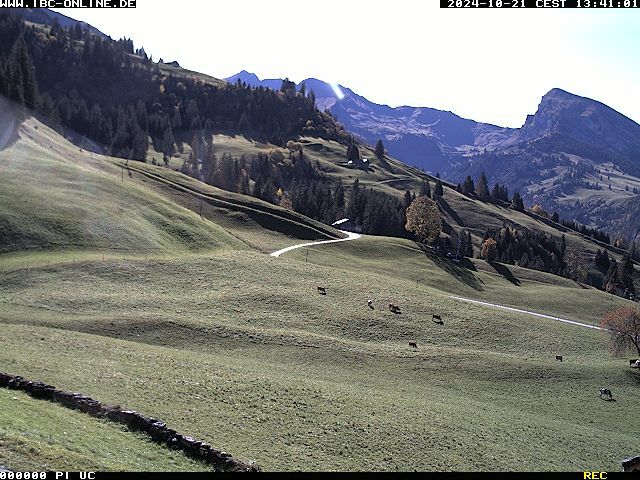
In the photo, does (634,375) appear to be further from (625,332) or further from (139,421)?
(139,421)

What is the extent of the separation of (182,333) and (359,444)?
976 inches

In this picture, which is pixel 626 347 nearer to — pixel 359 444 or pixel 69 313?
pixel 359 444

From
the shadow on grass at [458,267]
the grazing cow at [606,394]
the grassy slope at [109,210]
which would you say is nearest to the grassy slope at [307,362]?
the grazing cow at [606,394]

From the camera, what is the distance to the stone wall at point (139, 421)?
2242 cm

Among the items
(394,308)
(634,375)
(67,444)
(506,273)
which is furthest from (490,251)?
(67,444)

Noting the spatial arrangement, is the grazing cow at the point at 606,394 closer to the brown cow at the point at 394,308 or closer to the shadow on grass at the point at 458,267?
the brown cow at the point at 394,308

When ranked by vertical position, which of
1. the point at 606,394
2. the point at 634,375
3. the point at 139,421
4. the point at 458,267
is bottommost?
the point at 606,394

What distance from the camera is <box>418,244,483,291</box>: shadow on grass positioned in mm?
108869

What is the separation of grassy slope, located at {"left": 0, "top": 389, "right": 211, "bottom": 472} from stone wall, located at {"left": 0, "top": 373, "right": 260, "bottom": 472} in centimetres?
44

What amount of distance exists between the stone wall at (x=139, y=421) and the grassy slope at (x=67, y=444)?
1.46ft

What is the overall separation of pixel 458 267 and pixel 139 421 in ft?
343

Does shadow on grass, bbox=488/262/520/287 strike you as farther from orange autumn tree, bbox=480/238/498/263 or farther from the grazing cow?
the grazing cow

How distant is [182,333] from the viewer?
48.2m

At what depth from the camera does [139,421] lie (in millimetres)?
24297
